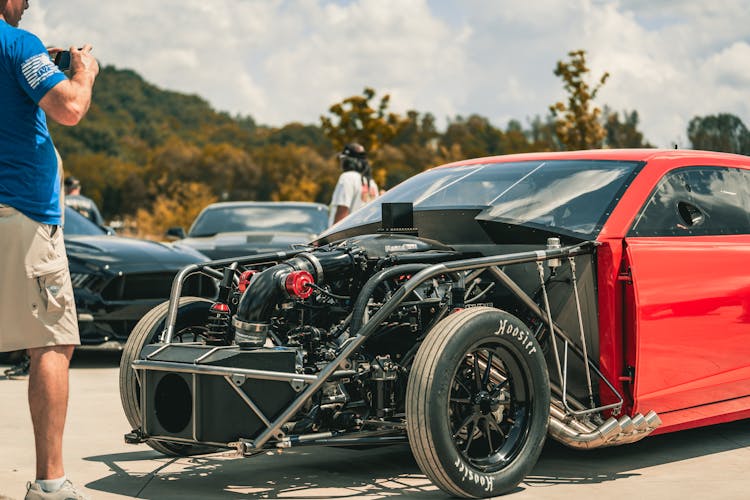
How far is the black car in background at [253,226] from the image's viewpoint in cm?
1294

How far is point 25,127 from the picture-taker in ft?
14.5

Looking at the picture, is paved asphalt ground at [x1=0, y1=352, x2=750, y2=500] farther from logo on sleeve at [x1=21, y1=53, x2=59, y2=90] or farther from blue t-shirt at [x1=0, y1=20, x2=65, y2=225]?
logo on sleeve at [x1=21, y1=53, x2=59, y2=90]

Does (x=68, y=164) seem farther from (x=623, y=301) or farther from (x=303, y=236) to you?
(x=623, y=301)

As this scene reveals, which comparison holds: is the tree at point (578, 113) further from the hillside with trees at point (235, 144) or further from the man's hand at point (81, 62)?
the man's hand at point (81, 62)

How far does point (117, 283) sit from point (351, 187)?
2550 millimetres

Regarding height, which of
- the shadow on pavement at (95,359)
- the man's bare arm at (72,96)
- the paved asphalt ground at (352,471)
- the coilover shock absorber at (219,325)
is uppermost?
the man's bare arm at (72,96)

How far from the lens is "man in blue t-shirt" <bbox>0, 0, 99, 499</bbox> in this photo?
4316 mm

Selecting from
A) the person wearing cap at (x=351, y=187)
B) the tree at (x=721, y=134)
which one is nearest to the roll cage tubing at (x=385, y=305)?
the person wearing cap at (x=351, y=187)

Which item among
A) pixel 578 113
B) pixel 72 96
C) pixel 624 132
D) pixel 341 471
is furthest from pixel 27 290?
pixel 624 132

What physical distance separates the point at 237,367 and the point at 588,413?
169 cm

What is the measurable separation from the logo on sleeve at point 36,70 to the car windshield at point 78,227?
6.09 metres

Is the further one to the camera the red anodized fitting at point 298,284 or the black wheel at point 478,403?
the red anodized fitting at point 298,284

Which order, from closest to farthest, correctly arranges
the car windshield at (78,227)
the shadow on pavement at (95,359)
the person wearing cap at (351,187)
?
1. the shadow on pavement at (95,359)
2. the car windshield at (78,227)
3. the person wearing cap at (351,187)

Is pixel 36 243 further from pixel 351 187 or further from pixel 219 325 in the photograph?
pixel 351 187
